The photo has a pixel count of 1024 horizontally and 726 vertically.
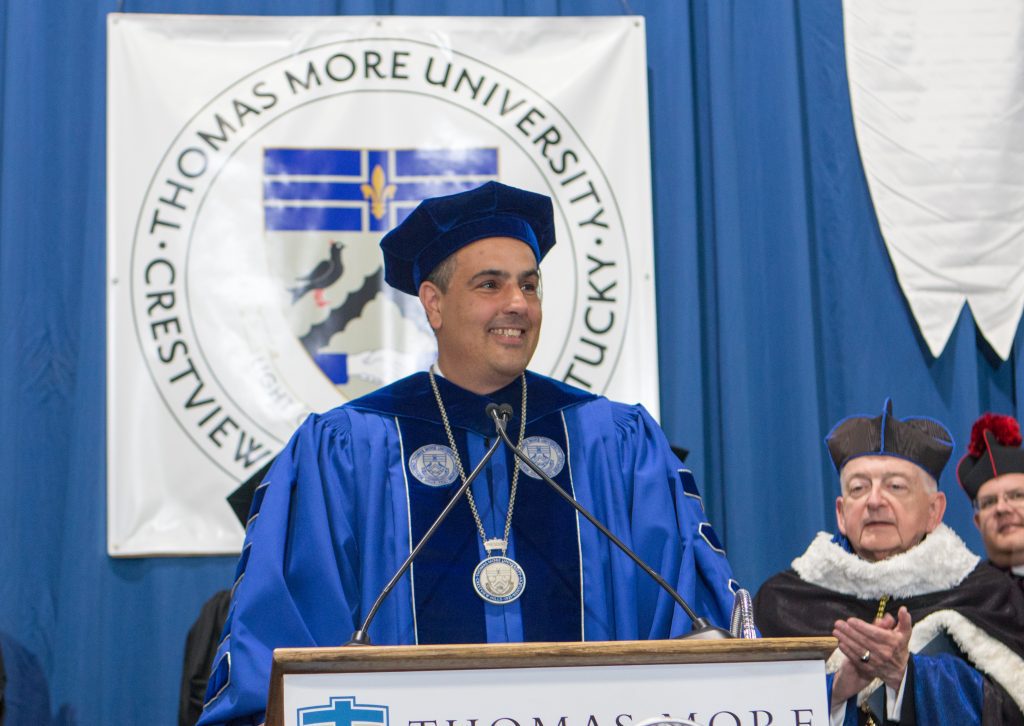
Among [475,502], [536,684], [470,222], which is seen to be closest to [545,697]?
[536,684]

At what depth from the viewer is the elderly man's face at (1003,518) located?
12.3 ft

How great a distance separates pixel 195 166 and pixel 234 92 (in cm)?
29

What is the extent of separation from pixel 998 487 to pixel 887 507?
582mm

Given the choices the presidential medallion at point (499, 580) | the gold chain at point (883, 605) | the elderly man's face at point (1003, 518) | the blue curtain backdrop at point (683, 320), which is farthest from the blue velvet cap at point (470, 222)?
the blue curtain backdrop at point (683, 320)

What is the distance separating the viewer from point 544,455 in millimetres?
2463

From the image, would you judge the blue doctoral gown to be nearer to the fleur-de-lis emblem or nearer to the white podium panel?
the white podium panel

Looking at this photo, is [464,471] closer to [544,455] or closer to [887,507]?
[544,455]

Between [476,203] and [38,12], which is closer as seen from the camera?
[476,203]

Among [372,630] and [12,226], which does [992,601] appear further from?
[12,226]

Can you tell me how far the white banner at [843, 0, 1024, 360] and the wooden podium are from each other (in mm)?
3475

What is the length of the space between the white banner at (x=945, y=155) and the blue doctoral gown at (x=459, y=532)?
8.64 ft

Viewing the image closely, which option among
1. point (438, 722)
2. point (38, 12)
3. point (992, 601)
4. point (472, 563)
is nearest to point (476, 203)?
point (472, 563)

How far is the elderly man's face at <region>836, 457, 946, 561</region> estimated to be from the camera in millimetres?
3463

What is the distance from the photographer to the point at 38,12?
4.66 metres
